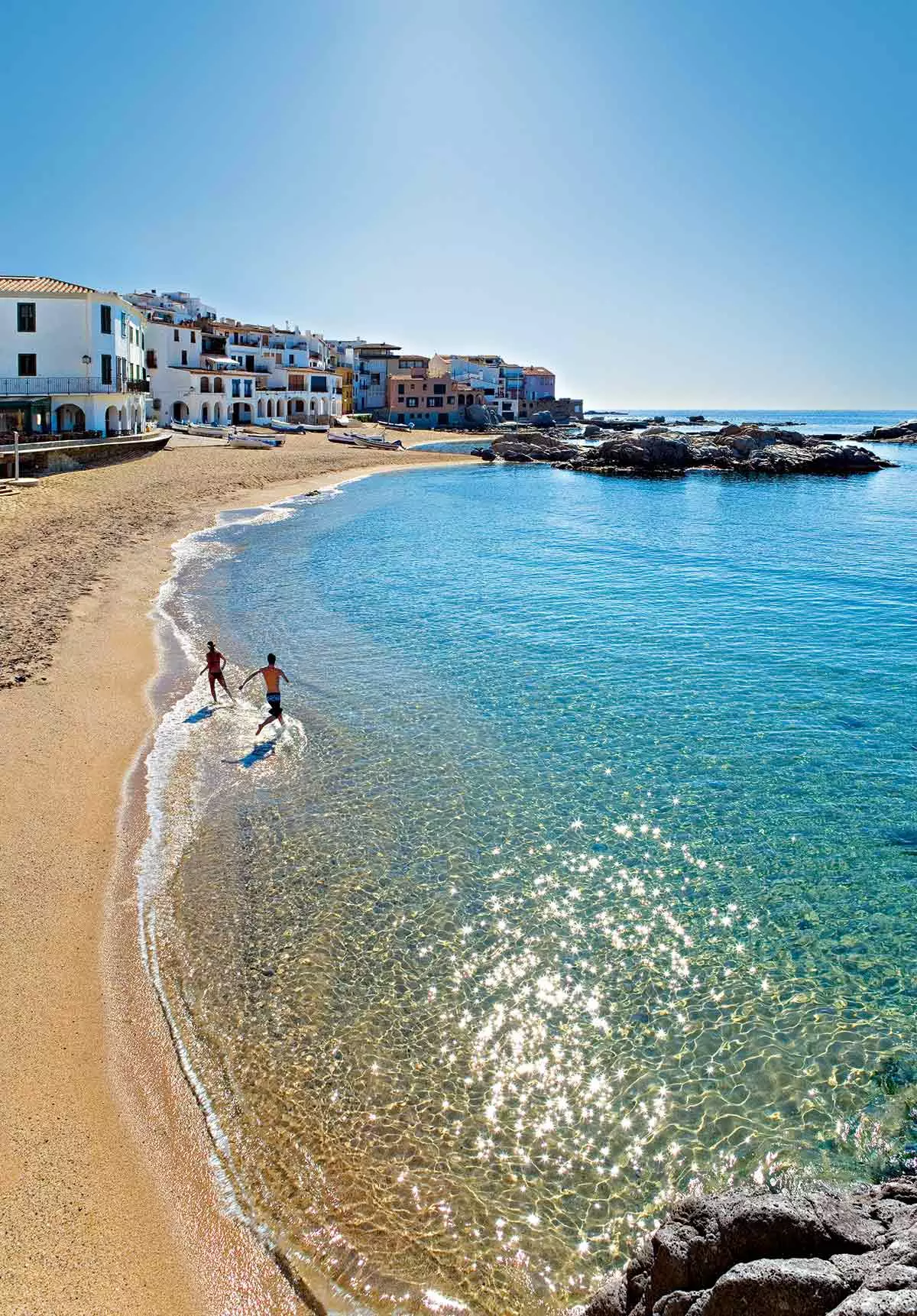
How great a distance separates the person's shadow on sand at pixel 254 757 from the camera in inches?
630

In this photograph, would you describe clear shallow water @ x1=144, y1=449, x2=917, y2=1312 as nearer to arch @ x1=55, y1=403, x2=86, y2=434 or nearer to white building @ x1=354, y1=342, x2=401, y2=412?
arch @ x1=55, y1=403, x2=86, y2=434

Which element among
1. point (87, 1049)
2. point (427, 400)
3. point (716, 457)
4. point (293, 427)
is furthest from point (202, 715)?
point (427, 400)

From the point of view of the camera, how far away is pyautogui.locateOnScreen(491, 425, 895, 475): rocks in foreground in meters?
86.6

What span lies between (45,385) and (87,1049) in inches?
2124

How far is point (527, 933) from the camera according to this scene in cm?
1116

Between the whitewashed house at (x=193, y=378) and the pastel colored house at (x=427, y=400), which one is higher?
the pastel colored house at (x=427, y=400)

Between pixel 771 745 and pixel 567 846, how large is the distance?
6081mm

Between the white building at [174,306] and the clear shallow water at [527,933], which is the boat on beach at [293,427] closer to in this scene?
the white building at [174,306]

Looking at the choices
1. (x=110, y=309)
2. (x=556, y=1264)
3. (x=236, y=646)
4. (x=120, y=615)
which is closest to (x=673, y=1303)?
(x=556, y=1264)

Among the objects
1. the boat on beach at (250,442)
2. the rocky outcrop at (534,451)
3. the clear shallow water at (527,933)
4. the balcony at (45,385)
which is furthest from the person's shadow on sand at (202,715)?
the rocky outcrop at (534,451)

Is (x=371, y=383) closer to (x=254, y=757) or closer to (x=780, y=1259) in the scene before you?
(x=254, y=757)

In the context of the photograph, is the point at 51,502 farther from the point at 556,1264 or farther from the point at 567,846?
the point at 556,1264

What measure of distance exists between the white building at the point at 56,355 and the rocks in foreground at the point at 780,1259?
5495 cm

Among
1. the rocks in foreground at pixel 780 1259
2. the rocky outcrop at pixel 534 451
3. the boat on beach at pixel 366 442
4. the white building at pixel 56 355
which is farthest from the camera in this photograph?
the rocky outcrop at pixel 534 451
